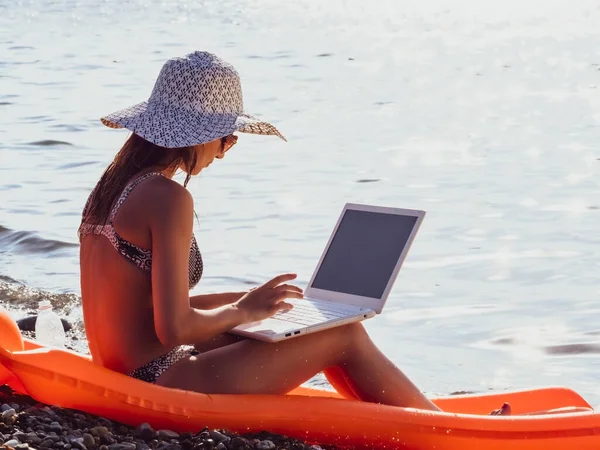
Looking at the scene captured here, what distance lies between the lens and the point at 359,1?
32562 millimetres

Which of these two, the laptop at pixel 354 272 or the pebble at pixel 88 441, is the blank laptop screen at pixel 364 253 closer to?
the laptop at pixel 354 272

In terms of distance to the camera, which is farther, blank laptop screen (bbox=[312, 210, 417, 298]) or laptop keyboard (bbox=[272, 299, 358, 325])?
blank laptop screen (bbox=[312, 210, 417, 298])

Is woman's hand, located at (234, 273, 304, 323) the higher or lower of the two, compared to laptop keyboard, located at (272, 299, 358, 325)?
higher

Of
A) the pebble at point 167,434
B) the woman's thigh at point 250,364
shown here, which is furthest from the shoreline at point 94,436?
the woman's thigh at point 250,364

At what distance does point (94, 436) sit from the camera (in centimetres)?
381

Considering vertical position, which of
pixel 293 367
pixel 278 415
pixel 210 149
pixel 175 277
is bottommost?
pixel 278 415

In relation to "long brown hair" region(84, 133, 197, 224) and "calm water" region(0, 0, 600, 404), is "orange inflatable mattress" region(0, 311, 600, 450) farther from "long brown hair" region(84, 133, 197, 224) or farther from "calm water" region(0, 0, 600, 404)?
"calm water" region(0, 0, 600, 404)

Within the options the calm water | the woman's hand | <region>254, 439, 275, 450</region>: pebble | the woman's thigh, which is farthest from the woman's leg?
the calm water

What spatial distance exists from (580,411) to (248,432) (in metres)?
1.34

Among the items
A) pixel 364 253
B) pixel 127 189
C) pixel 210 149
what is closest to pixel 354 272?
pixel 364 253

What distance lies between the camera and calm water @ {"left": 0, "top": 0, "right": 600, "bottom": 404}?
24.2ft

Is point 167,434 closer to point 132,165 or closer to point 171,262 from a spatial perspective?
point 171,262

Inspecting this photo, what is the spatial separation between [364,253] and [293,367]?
1.83ft

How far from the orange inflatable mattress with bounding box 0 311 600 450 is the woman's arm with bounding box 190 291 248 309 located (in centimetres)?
48
